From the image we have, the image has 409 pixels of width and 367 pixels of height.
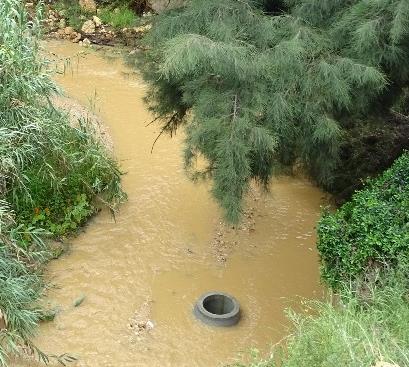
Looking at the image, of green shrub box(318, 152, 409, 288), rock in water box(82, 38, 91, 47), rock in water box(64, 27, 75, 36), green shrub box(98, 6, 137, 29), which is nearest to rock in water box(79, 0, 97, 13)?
green shrub box(98, 6, 137, 29)

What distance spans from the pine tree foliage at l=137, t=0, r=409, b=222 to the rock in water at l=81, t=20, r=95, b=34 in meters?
6.70

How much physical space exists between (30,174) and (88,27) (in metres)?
6.93

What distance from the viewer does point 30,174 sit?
20.3 ft

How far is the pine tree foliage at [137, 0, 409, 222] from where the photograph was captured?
4977 millimetres

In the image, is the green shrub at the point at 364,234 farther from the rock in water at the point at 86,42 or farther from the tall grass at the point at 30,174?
the rock in water at the point at 86,42

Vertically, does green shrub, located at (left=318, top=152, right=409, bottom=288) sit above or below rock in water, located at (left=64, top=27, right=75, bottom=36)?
above

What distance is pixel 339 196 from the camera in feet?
24.5

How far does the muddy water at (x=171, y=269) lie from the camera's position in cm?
529

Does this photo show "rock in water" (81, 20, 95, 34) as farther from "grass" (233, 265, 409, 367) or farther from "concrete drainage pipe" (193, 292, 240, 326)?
"grass" (233, 265, 409, 367)

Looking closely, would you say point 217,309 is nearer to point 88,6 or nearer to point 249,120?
point 249,120

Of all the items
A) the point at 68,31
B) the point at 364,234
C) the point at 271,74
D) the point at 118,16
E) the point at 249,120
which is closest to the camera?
the point at 364,234

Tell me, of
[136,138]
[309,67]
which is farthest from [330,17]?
[136,138]

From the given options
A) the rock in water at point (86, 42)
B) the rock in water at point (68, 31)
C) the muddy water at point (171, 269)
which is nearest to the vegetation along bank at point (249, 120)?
the muddy water at point (171, 269)

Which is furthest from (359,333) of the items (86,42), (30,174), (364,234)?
(86,42)
